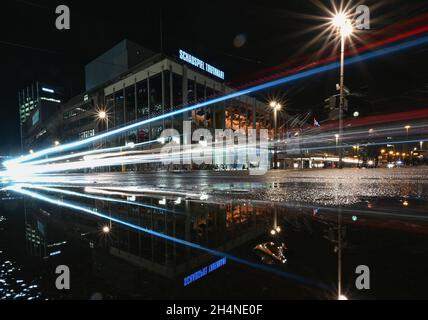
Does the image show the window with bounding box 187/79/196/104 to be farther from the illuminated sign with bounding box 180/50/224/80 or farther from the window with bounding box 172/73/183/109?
the illuminated sign with bounding box 180/50/224/80

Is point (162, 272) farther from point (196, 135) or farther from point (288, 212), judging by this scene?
point (196, 135)

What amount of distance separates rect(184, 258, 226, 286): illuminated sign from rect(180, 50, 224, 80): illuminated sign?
46116 millimetres

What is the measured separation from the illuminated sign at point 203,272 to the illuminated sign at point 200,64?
46116 mm

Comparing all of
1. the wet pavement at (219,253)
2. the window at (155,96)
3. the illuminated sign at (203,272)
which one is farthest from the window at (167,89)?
the illuminated sign at (203,272)

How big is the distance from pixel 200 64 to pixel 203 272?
49946 millimetres

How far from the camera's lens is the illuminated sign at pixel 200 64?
4368cm

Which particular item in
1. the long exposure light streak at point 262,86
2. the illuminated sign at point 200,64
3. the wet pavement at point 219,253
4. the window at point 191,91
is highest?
the illuminated sign at point 200,64

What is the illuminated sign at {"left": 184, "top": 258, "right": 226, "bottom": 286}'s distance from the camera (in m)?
1.64

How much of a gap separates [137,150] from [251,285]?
1833 inches

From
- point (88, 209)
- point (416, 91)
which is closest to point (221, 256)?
point (88, 209)

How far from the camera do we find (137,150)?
45469 mm

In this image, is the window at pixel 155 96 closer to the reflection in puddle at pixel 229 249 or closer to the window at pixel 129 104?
the window at pixel 129 104

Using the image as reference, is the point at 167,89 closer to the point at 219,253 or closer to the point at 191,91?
the point at 191,91
